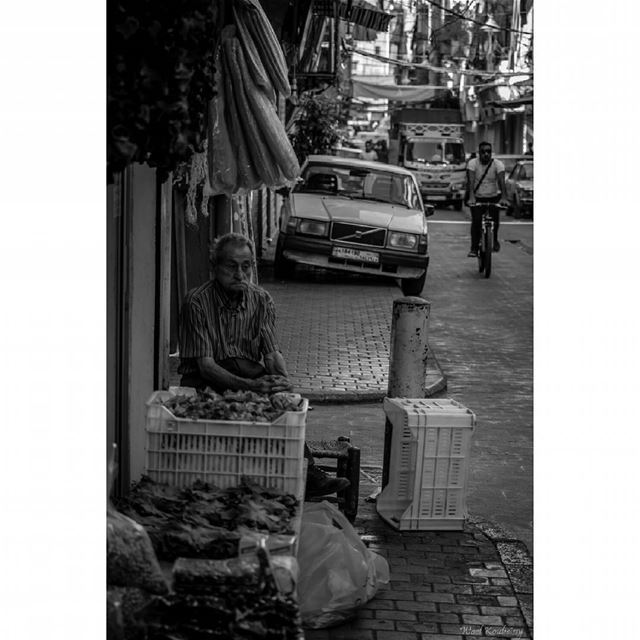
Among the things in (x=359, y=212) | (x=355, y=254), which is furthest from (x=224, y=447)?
(x=359, y=212)

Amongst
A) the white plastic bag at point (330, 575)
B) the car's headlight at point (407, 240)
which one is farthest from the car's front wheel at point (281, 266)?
the white plastic bag at point (330, 575)

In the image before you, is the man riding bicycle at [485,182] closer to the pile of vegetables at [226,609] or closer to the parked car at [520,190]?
the parked car at [520,190]

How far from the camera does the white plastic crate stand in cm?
592

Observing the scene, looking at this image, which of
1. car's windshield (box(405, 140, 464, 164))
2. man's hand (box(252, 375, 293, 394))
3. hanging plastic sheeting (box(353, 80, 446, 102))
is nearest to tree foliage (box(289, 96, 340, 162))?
hanging plastic sheeting (box(353, 80, 446, 102))

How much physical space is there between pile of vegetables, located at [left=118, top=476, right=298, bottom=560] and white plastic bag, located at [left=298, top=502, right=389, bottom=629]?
480 millimetres

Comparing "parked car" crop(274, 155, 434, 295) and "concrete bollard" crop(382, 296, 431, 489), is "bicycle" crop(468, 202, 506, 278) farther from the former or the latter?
"concrete bollard" crop(382, 296, 431, 489)

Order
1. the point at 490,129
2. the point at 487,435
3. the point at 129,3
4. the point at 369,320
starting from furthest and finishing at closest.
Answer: the point at 490,129 → the point at 369,320 → the point at 487,435 → the point at 129,3

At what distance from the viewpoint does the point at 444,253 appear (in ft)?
70.0

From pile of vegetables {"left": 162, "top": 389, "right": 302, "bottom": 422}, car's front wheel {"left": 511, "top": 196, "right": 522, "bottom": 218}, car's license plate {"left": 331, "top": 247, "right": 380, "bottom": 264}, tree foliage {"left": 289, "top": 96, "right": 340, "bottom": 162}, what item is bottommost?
pile of vegetables {"left": 162, "top": 389, "right": 302, "bottom": 422}

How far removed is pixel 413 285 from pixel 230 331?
33.3ft

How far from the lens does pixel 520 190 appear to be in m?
30.1
